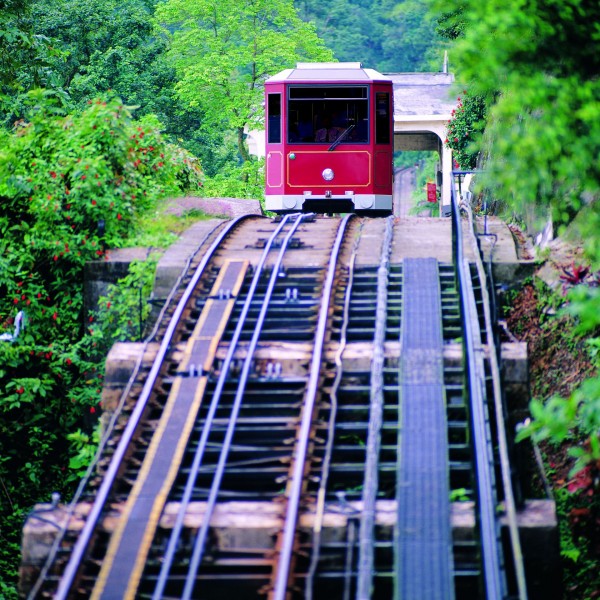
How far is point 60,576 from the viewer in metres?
8.86

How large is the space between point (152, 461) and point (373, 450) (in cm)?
196

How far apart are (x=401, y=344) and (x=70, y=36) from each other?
21.4 m

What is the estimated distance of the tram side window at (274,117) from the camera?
21406mm

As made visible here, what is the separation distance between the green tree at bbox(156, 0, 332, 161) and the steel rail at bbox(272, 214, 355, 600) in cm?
2223

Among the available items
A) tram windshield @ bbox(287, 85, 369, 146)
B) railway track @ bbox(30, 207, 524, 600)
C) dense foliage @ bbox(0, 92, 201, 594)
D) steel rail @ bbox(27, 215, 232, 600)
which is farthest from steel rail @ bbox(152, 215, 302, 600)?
tram windshield @ bbox(287, 85, 369, 146)

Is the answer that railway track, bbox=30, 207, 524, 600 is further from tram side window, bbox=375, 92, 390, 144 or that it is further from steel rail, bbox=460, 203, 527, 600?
tram side window, bbox=375, 92, 390, 144

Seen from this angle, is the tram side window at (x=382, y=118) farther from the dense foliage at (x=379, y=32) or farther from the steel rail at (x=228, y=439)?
the dense foliage at (x=379, y=32)

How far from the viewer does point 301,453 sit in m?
Result: 9.65

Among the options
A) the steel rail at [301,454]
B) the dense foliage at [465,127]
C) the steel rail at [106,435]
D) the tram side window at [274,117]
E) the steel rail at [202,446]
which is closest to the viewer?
the steel rail at [301,454]

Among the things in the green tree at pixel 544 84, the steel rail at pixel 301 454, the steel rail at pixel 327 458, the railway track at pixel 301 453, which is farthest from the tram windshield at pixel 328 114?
the green tree at pixel 544 84

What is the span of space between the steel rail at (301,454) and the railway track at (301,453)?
0.02 metres

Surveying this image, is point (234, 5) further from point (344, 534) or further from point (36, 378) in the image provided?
point (344, 534)

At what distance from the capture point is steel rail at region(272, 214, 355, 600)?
8.37 meters

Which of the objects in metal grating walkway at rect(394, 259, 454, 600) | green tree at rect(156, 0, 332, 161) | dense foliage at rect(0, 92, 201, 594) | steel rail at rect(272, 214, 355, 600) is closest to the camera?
steel rail at rect(272, 214, 355, 600)
